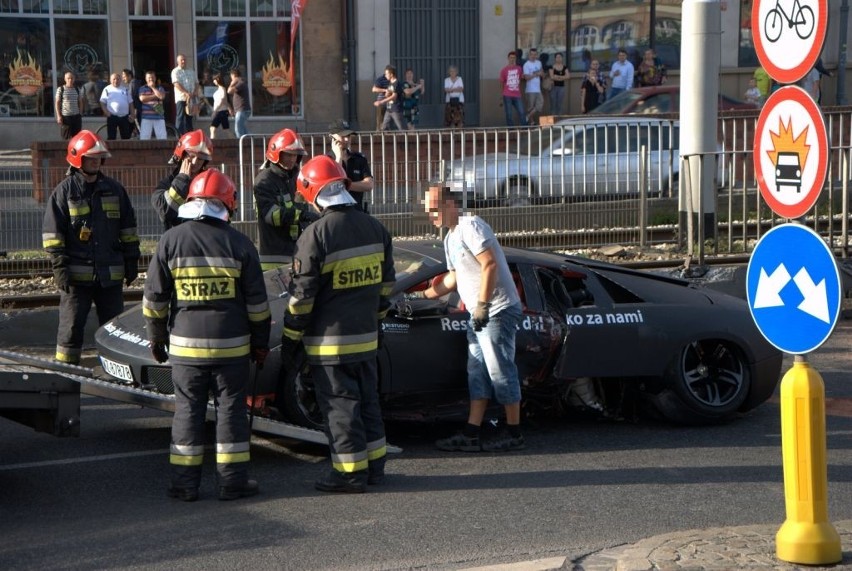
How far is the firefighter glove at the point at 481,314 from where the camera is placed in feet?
23.9

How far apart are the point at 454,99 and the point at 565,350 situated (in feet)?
64.3

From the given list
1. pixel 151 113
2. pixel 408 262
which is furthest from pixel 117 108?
pixel 408 262

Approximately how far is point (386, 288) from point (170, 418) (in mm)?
2183

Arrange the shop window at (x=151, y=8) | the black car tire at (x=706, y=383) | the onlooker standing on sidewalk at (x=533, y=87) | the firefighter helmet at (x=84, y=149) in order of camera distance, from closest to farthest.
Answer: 1. the black car tire at (x=706, y=383)
2. the firefighter helmet at (x=84, y=149)
3. the onlooker standing on sidewalk at (x=533, y=87)
4. the shop window at (x=151, y=8)

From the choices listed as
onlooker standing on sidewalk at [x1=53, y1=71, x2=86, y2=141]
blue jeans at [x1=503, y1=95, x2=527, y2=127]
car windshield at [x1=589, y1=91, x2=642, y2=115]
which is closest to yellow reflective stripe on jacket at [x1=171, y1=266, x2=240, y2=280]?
onlooker standing on sidewalk at [x1=53, y1=71, x2=86, y2=141]

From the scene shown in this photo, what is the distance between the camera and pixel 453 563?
5691mm

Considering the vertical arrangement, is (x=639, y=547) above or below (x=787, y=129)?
below

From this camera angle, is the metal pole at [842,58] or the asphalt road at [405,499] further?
the metal pole at [842,58]

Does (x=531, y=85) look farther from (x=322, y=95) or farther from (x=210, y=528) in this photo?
(x=210, y=528)

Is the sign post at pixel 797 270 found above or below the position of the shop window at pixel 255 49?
below

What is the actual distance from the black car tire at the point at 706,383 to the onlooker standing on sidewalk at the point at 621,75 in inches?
739

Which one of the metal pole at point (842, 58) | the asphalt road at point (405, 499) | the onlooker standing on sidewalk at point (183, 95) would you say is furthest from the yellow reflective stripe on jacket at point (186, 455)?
the metal pole at point (842, 58)

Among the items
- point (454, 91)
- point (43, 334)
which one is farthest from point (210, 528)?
point (454, 91)

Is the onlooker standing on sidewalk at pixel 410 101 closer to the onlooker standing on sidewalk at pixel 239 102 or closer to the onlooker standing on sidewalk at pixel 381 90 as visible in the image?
the onlooker standing on sidewalk at pixel 381 90
